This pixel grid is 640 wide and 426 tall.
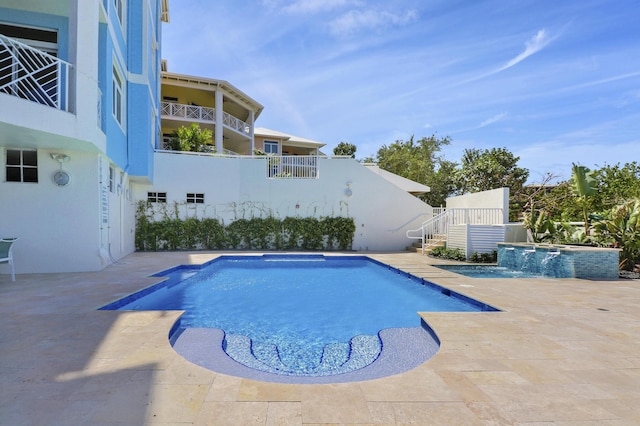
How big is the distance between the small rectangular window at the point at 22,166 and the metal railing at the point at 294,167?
8.78 m

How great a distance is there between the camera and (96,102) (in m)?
7.42

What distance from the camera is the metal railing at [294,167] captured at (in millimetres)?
15492

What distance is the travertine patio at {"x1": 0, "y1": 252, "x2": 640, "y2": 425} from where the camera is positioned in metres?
2.33

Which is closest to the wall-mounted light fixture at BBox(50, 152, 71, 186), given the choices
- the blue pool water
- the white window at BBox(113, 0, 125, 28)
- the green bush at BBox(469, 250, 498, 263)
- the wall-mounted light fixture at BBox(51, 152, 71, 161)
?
the wall-mounted light fixture at BBox(51, 152, 71, 161)

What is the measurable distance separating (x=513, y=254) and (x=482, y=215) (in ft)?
8.06

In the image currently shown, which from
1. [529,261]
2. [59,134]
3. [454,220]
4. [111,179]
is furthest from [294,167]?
[529,261]

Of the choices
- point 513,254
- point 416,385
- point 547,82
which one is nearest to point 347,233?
point 513,254

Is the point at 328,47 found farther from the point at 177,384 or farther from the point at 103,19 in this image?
the point at 177,384

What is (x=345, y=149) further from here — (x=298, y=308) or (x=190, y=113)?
(x=298, y=308)

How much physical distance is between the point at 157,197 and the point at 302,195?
20.6 feet

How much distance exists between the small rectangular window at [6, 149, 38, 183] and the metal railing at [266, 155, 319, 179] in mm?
8785

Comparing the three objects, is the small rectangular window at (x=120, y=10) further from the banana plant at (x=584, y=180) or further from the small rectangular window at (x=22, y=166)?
the banana plant at (x=584, y=180)

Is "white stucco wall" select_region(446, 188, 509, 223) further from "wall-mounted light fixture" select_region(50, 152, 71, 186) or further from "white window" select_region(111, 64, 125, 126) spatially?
"wall-mounted light fixture" select_region(50, 152, 71, 186)

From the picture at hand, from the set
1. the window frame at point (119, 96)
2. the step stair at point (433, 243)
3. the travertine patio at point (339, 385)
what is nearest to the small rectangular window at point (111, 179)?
the window frame at point (119, 96)
